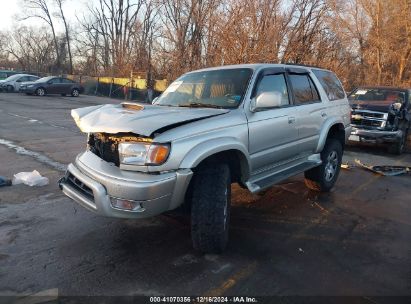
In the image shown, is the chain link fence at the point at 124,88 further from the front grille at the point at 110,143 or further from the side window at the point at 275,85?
the front grille at the point at 110,143

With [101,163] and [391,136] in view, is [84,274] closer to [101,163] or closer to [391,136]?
[101,163]

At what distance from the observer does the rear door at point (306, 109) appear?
4.91 metres

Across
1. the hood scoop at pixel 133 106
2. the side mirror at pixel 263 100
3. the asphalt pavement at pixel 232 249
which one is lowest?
the asphalt pavement at pixel 232 249

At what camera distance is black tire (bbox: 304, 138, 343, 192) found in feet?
18.2

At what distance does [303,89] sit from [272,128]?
125cm

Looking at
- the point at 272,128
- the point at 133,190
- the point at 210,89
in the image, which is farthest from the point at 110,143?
the point at 272,128

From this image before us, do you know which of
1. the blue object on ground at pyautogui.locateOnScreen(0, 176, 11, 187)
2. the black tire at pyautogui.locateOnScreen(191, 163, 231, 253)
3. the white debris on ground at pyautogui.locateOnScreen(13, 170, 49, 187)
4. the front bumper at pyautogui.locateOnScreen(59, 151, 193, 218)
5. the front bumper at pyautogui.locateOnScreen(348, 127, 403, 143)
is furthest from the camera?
the front bumper at pyautogui.locateOnScreen(348, 127, 403, 143)

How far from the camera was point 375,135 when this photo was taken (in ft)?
30.4

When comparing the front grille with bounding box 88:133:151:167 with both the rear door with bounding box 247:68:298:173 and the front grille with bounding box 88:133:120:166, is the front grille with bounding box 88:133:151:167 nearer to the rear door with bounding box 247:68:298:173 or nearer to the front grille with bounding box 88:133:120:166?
the front grille with bounding box 88:133:120:166

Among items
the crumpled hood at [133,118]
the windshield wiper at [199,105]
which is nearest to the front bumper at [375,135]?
the windshield wiper at [199,105]

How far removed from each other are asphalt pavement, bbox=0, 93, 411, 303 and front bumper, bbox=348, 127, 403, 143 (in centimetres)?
375

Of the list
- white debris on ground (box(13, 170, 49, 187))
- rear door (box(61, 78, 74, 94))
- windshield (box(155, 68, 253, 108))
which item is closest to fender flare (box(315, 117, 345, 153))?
windshield (box(155, 68, 253, 108))

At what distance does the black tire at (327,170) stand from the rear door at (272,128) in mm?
912

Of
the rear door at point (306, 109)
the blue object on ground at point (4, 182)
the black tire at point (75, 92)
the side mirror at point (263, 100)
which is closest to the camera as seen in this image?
the side mirror at point (263, 100)
